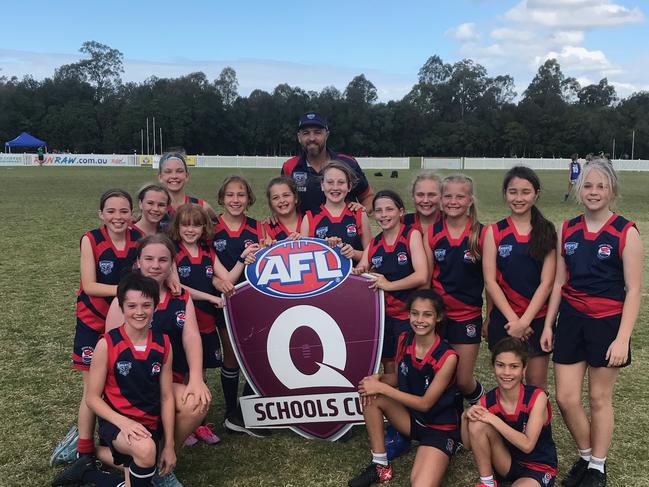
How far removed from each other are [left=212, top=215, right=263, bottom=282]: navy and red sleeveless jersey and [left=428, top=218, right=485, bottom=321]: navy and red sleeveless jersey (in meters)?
1.25

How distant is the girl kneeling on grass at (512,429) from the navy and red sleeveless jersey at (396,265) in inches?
29.0

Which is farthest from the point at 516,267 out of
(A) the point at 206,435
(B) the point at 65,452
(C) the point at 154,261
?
(B) the point at 65,452

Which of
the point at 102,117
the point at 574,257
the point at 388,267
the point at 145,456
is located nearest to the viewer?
the point at 145,456

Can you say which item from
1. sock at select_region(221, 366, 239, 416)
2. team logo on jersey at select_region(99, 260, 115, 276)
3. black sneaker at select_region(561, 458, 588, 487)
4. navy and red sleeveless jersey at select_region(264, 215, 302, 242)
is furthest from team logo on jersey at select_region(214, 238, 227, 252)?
black sneaker at select_region(561, 458, 588, 487)

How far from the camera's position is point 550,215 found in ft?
49.1

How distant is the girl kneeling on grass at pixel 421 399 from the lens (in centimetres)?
312

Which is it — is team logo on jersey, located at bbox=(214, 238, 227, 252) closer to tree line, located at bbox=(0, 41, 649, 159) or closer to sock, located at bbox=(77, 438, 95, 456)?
sock, located at bbox=(77, 438, 95, 456)

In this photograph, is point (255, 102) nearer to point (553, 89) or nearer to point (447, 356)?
point (553, 89)

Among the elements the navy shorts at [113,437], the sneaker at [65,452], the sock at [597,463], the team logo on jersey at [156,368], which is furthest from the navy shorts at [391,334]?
the sneaker at [65,452]

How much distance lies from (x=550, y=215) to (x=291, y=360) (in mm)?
13052

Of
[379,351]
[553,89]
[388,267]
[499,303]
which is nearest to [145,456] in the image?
[379,351]

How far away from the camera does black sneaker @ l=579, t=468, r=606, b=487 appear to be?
313cm

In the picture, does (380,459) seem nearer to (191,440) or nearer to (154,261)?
(191,440)

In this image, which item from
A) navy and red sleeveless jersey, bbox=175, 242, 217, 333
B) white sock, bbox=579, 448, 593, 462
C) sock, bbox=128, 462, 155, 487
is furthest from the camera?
navy and red sleeveless jersey, bbox=175, 242, 217, 333
